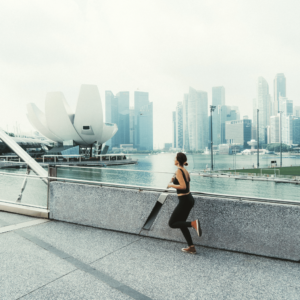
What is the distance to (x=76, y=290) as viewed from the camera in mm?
2336

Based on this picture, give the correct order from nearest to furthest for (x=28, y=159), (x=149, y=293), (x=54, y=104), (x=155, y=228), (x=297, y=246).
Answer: (x=149, y=293)
(x=297, y=246)
(x=155, y=228)
(x=28, y=159)
(x=54, y=104)

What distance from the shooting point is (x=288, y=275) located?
2.60 metres

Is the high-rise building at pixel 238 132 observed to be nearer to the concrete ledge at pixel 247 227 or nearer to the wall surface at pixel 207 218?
the wall surface at pixel 207 218

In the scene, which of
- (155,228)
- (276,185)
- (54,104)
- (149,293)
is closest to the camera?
(149,293)

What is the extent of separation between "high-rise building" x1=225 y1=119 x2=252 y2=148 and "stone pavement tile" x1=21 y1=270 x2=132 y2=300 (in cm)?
15965

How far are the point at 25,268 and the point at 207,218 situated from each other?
91.5 inches

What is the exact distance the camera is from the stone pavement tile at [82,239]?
3260 mm

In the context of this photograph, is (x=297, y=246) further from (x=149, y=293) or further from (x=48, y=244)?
(x=48, y=244)

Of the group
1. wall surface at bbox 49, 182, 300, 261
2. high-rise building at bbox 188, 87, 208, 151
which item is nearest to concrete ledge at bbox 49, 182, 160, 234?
wall surface at bbox 49, 182, 300, 261

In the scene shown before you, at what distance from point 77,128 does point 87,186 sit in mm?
69437

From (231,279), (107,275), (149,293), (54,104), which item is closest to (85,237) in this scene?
(107,275)

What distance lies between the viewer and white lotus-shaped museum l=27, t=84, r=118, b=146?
6544 centimetres

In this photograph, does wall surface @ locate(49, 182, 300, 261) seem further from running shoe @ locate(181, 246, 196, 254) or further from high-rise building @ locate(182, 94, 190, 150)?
high-rise building @ locate(182, 94, 190, 150)

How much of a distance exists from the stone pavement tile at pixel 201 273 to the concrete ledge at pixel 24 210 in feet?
7.90
